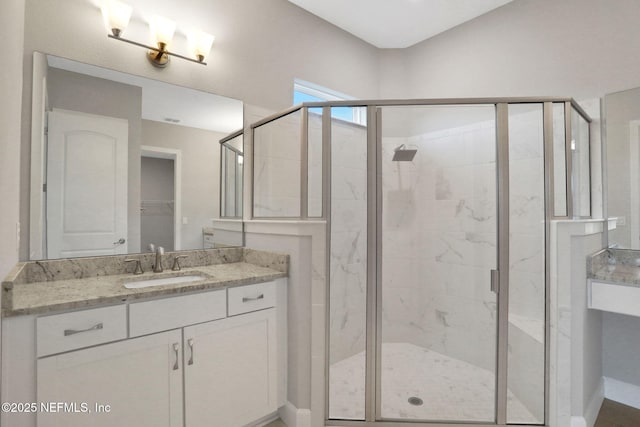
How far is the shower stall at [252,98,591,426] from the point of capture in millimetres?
1823

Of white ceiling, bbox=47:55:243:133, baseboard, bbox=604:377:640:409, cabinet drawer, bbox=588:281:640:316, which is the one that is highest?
white ceiling, bbox=47:55:243:133

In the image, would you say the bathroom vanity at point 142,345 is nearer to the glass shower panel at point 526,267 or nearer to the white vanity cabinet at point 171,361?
the white vanity cabinet at point 171,361

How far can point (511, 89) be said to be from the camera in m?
2.64

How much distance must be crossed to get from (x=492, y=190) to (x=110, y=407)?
2.26m

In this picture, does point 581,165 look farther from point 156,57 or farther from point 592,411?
point 156,57

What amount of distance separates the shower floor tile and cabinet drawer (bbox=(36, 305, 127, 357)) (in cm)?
116

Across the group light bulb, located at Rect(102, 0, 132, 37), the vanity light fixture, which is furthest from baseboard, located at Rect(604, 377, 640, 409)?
light bulb, located at Rect(102, 0, 132, 37)

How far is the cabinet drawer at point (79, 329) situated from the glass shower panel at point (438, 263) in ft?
4.49

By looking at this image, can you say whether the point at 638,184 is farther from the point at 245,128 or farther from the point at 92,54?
the point at 92,54

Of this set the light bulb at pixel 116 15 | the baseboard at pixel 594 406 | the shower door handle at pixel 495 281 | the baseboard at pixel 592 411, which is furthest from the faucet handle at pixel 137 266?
the baseboard at pixel 594 406

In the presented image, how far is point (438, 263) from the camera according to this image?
2.50 m

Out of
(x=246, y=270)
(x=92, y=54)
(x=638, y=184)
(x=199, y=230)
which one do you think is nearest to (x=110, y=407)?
(x=246, y=270)

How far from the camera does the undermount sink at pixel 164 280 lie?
67.6 inches

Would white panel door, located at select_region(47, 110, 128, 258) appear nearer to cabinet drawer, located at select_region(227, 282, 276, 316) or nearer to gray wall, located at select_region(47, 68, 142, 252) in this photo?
gray wall, located at select_region(47, 68, 142, 252)
